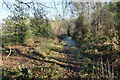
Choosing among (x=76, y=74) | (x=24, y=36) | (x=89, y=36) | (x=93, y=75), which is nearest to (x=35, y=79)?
(x=76, y=74)

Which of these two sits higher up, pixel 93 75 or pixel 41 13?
pixel 41 13

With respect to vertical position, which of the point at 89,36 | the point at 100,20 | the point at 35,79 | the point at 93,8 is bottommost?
the point at 35,79

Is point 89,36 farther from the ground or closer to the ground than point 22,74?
farther from the ground

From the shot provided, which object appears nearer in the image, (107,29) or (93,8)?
(107,29)

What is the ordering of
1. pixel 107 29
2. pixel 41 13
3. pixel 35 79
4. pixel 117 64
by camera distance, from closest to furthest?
pixel 41 13 < pixel 35 79 < pixel 117 64 < pixel 107 29

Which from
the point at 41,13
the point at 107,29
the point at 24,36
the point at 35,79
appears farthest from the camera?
the point at 107,29

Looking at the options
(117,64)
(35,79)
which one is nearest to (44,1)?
(35,79)

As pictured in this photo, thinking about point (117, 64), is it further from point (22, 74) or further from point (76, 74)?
point (22, 74)

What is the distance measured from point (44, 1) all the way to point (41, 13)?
42 centimetres

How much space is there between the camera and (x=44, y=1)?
11.7ft

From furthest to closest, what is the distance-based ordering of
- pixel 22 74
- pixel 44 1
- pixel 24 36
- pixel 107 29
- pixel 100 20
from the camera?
pixel 100 20 < pixel 107 29 < pixel 24 36 < pixel 22 74 < pixel 44 1

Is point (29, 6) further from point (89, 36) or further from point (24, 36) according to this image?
point (89, 36)

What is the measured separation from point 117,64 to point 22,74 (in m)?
4.01

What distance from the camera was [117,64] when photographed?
5961 mm
